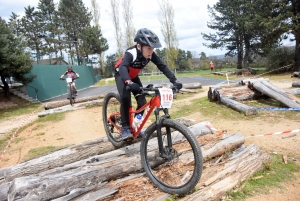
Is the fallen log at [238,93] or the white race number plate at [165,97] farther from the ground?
the white race number plate at [165,97]

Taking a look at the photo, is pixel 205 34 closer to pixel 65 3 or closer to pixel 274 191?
pixel 65 3

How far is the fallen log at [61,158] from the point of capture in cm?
372

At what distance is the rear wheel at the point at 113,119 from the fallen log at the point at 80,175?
61cm

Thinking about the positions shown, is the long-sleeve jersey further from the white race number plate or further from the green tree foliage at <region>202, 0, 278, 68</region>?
the green tree foliage at <region>202, 0, 278, 68</region>

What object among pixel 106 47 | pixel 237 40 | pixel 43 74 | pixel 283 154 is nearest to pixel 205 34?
pixel 237 40

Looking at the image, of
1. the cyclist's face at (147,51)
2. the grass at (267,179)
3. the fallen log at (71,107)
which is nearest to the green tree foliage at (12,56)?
the fallen log at (71,107)

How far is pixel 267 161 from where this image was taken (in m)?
3.93

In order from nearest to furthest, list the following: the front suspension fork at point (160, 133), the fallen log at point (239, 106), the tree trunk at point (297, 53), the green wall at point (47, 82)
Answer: the front suspension fork at point (160, 133), the fallen log at point (239, 106), the green wall at point (47, 82), the tree trunk at point (297, 53)

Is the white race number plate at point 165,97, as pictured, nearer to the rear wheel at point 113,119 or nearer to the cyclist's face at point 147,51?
the cyclist's face at point 147,51

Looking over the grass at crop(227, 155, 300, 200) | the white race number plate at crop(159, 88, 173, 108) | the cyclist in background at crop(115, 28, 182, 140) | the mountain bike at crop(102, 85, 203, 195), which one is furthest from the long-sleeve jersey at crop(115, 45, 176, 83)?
the grass at crop(227, 155, 300, 200)

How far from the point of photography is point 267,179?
3.54 m

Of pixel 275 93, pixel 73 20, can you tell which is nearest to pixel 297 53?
pixel 275 93

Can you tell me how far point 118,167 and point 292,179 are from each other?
8.66 feet

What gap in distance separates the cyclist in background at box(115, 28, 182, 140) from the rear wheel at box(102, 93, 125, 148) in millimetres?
626
